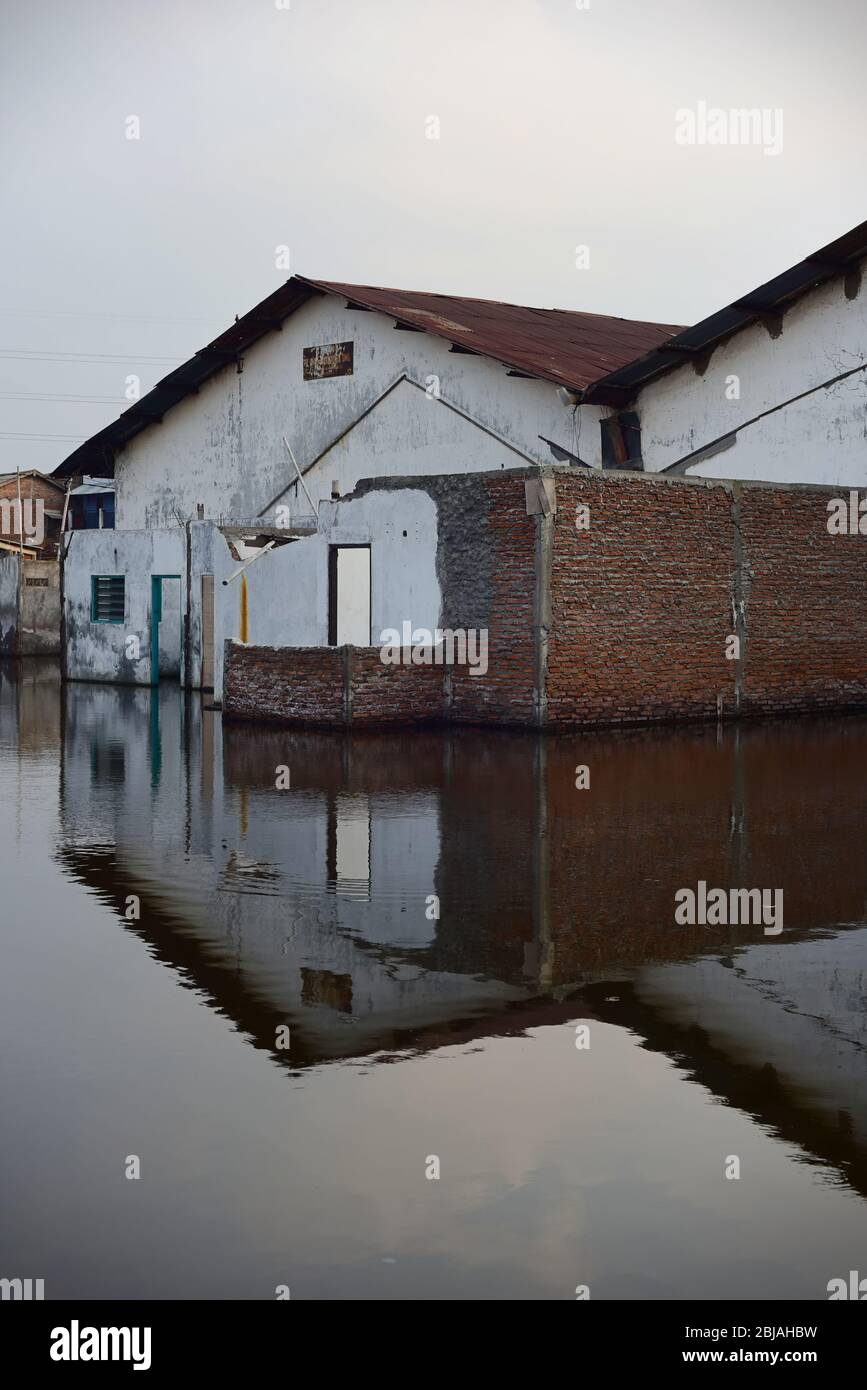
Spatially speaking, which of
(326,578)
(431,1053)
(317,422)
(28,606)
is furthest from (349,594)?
(28,606)

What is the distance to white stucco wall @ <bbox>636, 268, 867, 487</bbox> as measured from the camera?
23.4m

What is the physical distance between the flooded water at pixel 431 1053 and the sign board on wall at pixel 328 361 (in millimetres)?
20031

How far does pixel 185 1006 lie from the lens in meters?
6.51

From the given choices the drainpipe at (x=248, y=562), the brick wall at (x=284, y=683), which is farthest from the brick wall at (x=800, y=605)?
the drainpipe at (x=248, y=562)

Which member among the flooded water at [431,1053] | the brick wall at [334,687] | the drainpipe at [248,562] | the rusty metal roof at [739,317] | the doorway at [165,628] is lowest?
the flooded water at [431,1053]

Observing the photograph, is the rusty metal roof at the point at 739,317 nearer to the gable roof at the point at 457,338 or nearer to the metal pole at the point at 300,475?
the gable roof at the point at 457,338

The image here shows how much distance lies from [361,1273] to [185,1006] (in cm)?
265

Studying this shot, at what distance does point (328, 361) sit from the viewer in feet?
104

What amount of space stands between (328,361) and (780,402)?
10.3m

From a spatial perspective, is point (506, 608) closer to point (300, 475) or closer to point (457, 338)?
point (457, 338)

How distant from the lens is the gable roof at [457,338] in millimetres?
27953

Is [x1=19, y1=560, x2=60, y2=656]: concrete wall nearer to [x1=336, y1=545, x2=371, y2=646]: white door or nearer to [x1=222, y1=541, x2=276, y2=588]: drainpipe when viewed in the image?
[x1=222, y1=541, x2=276, y2=588]: drainpipe
